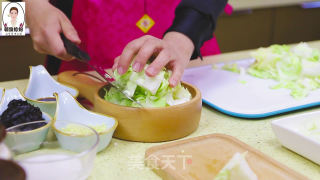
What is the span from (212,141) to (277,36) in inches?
94.0

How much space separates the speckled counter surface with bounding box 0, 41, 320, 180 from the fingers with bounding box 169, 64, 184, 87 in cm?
13

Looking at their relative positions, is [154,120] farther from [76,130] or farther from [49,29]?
[49,29]

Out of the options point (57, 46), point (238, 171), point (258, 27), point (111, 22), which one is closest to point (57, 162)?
point (238, 171)

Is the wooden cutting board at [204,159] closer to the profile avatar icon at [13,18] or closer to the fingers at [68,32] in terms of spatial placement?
the fingers at [68,32]

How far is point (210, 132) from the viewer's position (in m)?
1.01

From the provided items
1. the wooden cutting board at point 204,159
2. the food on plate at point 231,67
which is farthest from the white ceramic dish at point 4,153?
the food on plate at point 231,67

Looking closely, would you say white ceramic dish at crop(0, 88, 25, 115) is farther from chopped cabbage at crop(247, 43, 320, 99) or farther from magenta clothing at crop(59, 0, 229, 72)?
chopped cabbage at crop(247, 43, 320, 99)

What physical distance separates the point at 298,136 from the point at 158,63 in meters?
0.36

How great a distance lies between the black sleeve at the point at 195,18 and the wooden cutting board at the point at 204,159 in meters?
0.41

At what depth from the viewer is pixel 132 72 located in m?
0.99

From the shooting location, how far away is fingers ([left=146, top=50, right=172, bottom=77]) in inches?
37.8

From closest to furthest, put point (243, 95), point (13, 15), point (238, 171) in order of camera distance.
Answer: point (238, 171) → point (243, 95) → point (13, 15)

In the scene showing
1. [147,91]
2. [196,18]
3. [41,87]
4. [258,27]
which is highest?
[196,18]

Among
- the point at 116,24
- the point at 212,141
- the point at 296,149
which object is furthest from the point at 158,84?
the point at 116,24
